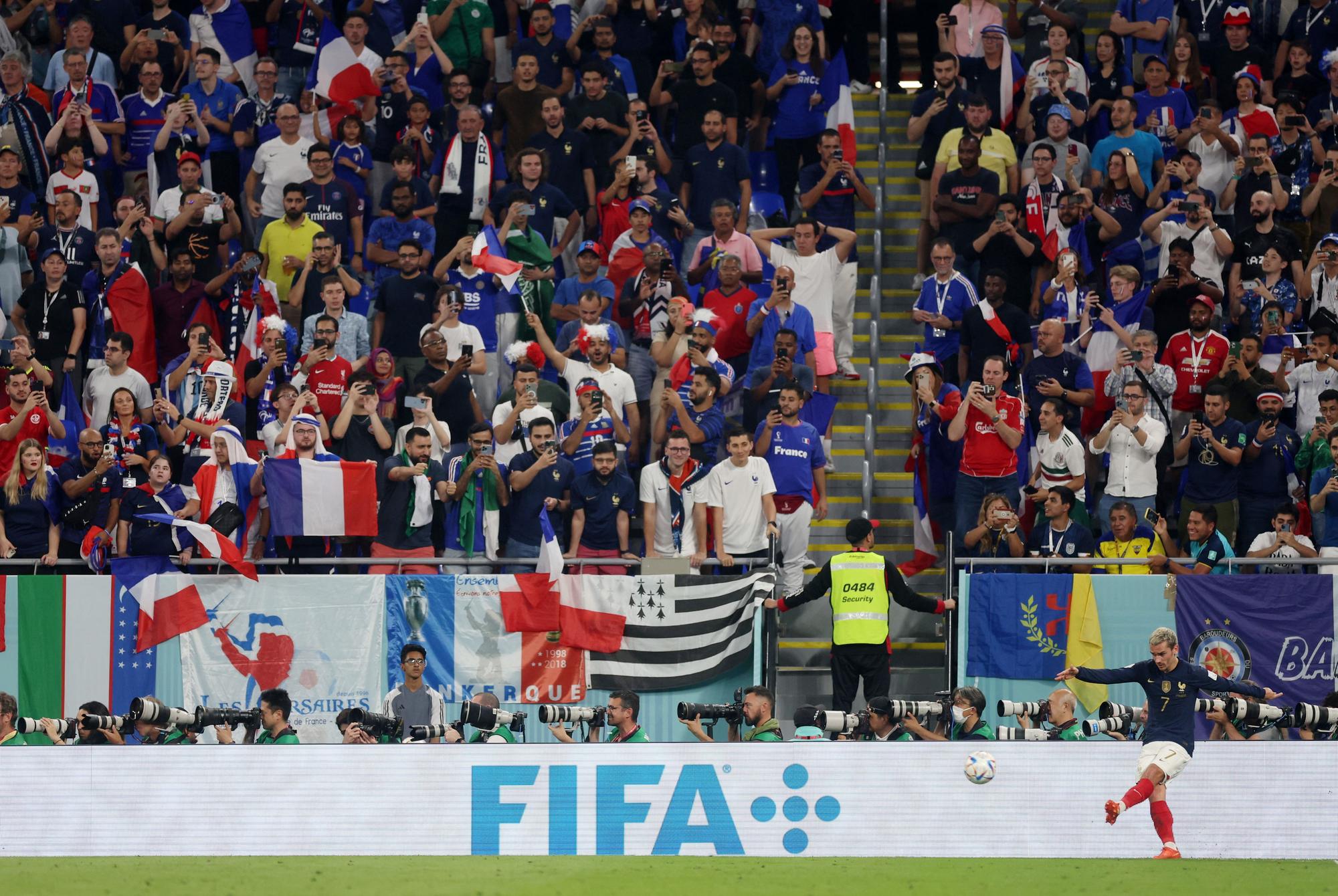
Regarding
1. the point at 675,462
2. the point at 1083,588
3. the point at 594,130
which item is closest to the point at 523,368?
the point at 675,462

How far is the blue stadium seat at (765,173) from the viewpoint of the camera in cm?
2177

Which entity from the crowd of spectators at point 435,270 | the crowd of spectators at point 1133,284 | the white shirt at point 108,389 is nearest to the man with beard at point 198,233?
the crowd of spectators at point 435,270

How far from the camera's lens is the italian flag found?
1647 cm

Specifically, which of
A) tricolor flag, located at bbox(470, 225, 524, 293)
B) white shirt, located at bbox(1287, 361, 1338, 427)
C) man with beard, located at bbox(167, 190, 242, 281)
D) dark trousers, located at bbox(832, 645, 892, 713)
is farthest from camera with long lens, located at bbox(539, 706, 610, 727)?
white shirt, located at bbox(1287, 361, 1338, 427)

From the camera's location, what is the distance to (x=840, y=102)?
21.4m

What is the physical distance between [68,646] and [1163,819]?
32.2ft

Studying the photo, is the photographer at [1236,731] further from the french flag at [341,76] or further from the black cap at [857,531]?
the french flag at [341,76]

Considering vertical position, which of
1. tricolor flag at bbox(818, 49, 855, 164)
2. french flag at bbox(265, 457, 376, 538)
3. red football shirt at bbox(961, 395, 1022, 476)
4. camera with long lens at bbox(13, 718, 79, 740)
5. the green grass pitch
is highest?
tricolor flag at bbox(818, 49, 855, 164)

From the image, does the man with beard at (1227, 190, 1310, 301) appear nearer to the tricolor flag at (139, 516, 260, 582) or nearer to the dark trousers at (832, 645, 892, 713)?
the dark trousers at (832, 645, 892, 713)

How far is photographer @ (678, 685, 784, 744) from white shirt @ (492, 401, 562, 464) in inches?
145

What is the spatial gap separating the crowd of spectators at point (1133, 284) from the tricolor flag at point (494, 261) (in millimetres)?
4331

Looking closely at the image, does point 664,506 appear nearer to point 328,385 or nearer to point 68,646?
point 328,385

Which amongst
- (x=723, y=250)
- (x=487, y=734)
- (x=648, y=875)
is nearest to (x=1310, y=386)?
(x=723, y=250)

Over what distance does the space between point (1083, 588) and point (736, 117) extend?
795 centimetres
